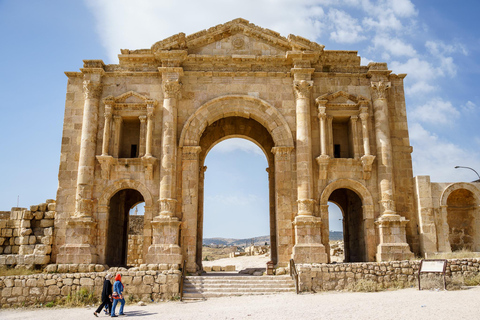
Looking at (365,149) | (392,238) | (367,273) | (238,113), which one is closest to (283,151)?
(238,113)

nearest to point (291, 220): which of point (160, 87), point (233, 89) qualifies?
point (233, 89)

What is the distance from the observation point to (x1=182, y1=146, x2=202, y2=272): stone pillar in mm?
16672

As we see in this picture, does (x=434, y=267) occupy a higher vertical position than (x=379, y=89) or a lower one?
lower

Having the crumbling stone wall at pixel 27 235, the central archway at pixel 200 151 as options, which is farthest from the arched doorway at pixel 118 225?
the central archway at pixel 200 151

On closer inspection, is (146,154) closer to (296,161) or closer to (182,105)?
(182,105)

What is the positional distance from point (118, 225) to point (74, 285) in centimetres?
552

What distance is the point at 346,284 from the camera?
14.7 m

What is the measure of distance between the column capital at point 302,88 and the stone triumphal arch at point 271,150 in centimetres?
5

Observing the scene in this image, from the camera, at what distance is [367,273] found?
586 inches

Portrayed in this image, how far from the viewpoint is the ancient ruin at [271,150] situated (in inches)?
656

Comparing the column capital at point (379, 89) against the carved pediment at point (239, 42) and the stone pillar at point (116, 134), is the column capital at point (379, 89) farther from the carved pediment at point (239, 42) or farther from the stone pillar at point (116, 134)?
the stone pillar at point (116, 134)

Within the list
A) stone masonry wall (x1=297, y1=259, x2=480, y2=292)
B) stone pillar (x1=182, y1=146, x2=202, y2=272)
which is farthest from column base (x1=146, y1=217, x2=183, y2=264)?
stone masonry wall (x1=297, y1=259, x2=480, y2=292)

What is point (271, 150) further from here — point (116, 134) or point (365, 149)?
point (116, 134)

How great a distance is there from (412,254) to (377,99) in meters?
6.48
